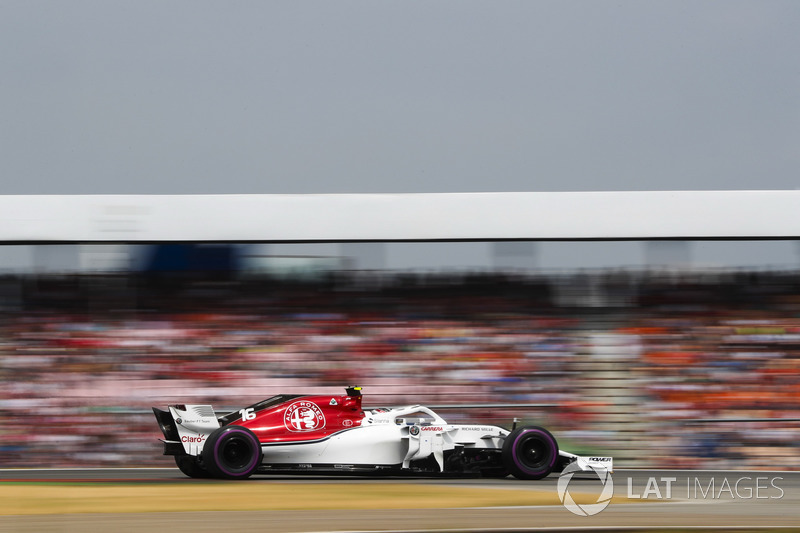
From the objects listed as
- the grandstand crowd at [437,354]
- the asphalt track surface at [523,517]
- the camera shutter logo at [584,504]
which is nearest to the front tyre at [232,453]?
the asphalt track surface at [523,517]

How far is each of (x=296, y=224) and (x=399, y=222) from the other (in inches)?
57.1

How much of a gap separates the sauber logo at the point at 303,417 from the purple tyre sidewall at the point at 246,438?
0.42 m

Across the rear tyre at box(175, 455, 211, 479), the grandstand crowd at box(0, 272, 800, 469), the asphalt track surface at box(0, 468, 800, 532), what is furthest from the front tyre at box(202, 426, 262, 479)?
the grandstand crowd at box(0, 272, 800, 469)

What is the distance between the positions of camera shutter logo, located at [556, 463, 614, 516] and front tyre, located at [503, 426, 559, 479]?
246 millimetres

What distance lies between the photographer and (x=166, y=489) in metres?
9.39

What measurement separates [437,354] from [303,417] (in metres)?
3.54

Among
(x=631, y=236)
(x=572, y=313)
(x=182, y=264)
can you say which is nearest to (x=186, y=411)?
(x=182, y=264)

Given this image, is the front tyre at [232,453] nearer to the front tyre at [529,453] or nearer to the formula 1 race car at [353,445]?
the formula 1 race car at [353,445]

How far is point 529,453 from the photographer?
10.2 metres

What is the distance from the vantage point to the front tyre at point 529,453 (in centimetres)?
1009

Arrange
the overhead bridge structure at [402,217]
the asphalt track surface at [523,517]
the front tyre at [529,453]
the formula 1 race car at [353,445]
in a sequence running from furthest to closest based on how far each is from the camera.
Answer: the overhead bridge structure at [402,217], the front tyre at [529,453], the formula 1 race car at [353,445], the asphalt track surface at [523,517]

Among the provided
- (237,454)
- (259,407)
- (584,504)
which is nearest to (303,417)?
(259,407)

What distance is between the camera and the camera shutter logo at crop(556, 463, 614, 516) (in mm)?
8078

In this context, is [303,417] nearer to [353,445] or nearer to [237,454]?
[353,445]
